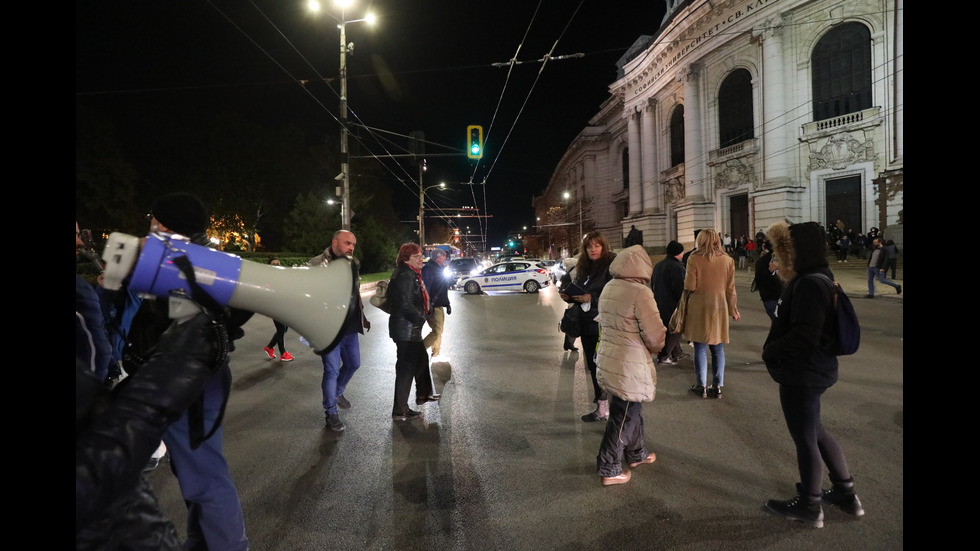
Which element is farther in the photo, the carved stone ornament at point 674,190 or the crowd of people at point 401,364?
the carved stone ornament at point 674,190

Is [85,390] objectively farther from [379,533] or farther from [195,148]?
[195,148]

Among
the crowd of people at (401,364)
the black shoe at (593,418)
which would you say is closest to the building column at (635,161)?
the crowd of people at (401,364)

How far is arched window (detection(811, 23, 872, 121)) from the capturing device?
2502 cm

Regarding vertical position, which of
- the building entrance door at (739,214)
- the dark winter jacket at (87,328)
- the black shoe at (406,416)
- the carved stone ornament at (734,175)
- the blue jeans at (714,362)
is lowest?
the black shoe at (406,416)

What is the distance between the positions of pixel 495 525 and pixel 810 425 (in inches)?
75.8

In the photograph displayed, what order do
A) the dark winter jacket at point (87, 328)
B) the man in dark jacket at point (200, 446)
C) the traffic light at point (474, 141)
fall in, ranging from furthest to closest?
the traffic light at point (474, 141) → the man in dark jacket at point (200, 446) → the dark winter jacket at point (87, 328)

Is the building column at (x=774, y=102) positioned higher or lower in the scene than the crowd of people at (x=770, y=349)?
higher

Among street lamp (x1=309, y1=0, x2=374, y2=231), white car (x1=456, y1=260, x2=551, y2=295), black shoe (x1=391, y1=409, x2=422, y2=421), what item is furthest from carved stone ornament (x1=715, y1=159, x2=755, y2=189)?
black shoe (x1=391, y1=409, x2=422, y2=421)

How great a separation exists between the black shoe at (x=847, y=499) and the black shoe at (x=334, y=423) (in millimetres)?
3779

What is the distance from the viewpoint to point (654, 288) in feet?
21.8

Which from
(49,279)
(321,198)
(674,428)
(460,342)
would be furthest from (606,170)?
(49,279)

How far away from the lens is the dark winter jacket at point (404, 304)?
14.9ft

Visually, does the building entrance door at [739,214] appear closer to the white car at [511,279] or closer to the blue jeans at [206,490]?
the white car at [511,279]

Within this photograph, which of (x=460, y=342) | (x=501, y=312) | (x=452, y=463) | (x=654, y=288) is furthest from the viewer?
(x=501, y=312)
